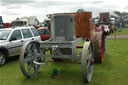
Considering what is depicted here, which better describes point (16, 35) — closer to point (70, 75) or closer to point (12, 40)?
point (12, 40)

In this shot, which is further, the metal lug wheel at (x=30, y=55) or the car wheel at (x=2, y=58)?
the car wheel at (x=2, y=58)

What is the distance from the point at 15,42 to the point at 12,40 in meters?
0.20

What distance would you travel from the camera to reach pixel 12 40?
8.38 meters

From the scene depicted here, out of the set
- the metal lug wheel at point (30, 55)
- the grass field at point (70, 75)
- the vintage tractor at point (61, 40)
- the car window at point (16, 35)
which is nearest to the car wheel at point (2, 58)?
the grass field at point (70, 75)

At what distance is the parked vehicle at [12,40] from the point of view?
796cm

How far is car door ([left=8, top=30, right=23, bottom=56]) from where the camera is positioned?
8281 millimetres

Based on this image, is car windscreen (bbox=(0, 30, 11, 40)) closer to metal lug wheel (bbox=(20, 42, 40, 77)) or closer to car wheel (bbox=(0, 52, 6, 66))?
car wheel (bbox=(0, 52, 6, 66))

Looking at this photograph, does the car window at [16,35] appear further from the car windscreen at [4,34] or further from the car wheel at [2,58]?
the car wheel at [2,58]

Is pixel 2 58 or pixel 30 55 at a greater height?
pixel 30 55

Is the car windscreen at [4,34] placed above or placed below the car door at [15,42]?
above

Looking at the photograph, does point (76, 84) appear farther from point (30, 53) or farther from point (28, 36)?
point (28, 36)

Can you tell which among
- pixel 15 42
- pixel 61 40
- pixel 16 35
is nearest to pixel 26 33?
pixel 16 35

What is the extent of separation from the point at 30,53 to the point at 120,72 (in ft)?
11.0

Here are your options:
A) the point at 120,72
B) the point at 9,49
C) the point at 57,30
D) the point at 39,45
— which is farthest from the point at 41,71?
the point at 120,72
